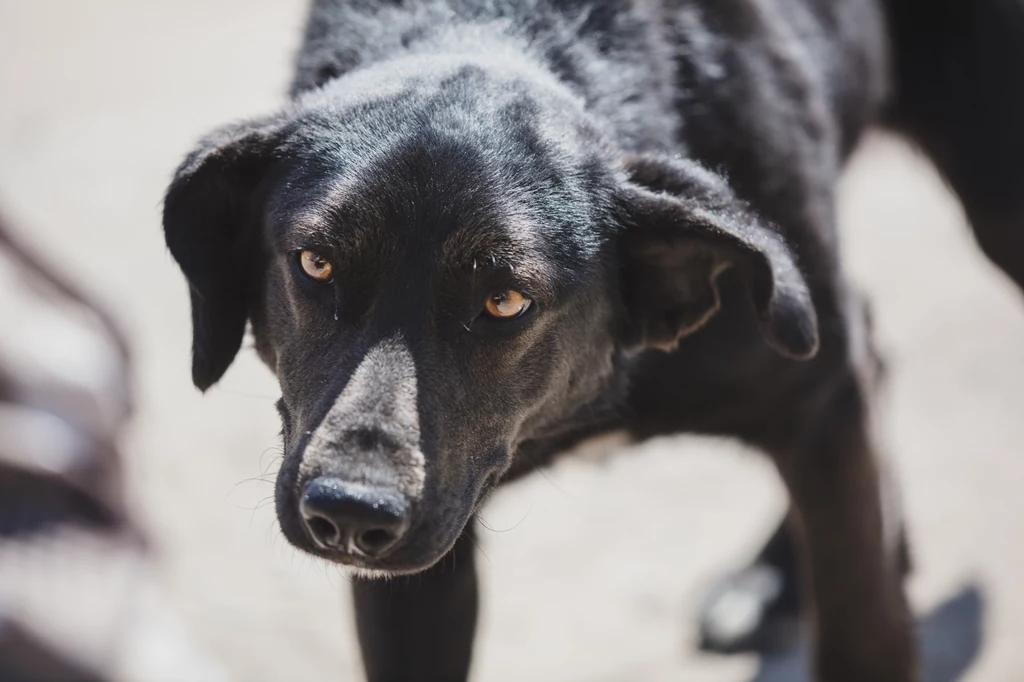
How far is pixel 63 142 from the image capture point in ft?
27.1

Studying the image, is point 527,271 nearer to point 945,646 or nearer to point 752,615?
point 752,615

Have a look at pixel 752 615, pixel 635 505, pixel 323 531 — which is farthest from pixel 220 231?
pixel 635 505

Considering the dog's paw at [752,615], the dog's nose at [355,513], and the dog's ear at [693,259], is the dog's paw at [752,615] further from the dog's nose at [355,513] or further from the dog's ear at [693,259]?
the dog's nose at [355,513]

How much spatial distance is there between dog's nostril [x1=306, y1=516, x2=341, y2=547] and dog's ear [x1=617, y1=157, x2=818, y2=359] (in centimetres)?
98

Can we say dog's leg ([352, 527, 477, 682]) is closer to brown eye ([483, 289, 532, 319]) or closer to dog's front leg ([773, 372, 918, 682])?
brown eye ([483, 289, 532, 319])

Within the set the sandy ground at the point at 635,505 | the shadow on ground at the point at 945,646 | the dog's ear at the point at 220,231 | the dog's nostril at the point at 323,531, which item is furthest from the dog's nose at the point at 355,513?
the shadow on ground at the point at 945,646

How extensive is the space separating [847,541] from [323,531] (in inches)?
67.6

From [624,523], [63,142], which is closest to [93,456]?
[624,523]

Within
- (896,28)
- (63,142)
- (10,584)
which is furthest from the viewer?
(63,142)

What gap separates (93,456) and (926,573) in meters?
2.91

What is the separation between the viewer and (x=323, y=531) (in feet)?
8.25

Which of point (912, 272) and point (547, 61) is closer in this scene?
point (547, 61)

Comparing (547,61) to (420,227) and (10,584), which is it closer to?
(420,227)

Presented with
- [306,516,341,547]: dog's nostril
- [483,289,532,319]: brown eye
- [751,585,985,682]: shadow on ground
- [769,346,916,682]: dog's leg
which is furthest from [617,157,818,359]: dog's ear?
[751,585,985,682]: shadow on ground
